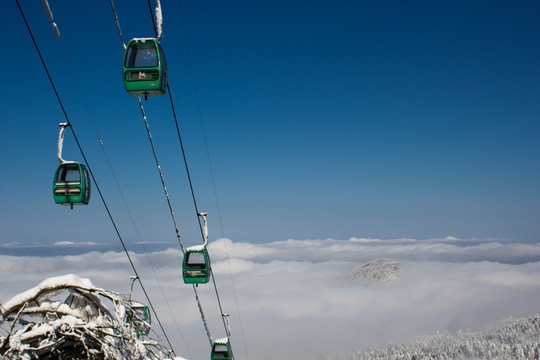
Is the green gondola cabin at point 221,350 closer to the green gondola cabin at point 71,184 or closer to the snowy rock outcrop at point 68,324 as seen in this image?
the green gondola cabin at point 71,184

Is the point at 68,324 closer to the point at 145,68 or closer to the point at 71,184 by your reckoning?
the point at 145,68

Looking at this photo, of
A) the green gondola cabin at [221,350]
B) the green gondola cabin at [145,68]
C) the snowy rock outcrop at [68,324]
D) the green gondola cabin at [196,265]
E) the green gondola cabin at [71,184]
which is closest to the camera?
the snowy rock outcrop at [68,324]

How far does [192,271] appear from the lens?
2309cm

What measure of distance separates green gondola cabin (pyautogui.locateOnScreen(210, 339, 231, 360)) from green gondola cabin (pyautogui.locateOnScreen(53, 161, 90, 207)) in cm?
1763

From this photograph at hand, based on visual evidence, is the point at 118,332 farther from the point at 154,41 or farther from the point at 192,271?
the point at 192,271

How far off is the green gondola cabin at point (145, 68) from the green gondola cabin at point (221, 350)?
21.8 m

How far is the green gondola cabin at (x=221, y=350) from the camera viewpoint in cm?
2859

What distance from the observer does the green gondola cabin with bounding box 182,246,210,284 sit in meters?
22.8

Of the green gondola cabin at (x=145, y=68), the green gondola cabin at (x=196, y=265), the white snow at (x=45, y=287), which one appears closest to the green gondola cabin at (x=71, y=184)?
the green gondola cabin at (x=145, y=68)

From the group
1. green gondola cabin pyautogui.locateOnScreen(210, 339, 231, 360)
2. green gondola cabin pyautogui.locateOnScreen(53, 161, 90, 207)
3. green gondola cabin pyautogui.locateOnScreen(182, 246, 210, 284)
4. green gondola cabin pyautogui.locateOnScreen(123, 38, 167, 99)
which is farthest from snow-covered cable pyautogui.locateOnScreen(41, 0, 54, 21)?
green gondola cabin pyautogui.locateOnScreen(210, 339, 231, 360)

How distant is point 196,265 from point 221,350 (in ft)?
32.9

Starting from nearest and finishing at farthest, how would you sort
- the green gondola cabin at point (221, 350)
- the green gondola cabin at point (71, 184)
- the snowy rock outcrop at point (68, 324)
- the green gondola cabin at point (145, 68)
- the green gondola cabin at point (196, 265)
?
the snowy rock outcrop at point (68, 324) → the green gondola cabin at point (145, 68) → the green gondola cabin at point (71, 184) → the green gondola cabin at point (196, 265) → the green gondola cabin at point (221, 350)

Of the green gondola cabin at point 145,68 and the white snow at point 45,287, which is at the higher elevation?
the green gondola cabin at point 145,68

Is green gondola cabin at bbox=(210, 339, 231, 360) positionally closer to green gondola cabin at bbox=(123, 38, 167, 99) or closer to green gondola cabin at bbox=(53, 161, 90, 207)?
green gondola cabin at bbox=(53, 161, 90, 207)
